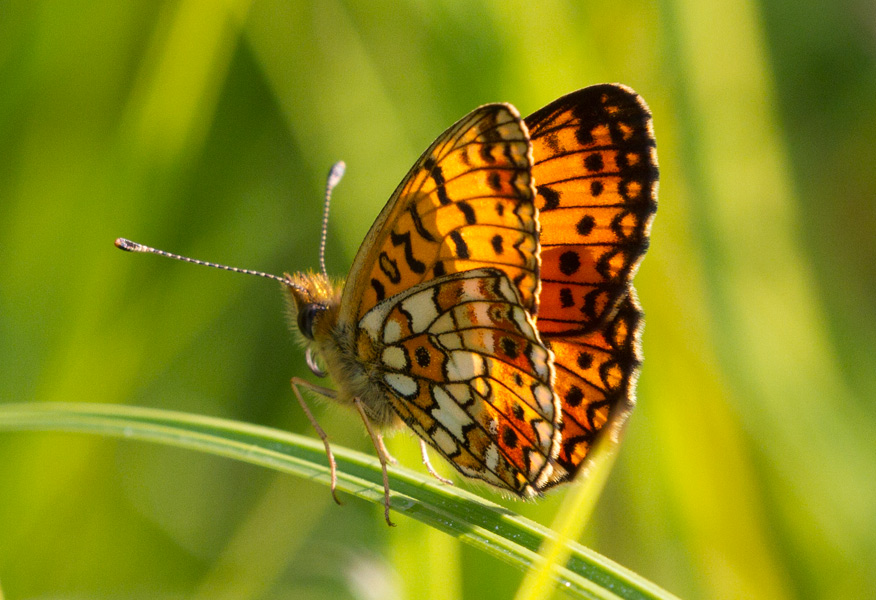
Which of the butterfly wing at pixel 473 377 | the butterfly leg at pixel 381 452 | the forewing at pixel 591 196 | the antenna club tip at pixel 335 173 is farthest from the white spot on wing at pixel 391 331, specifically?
the antenna club tip at pixel 335 173

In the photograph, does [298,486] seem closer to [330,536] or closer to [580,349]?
[330,536]

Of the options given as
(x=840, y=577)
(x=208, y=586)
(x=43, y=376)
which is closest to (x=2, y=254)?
(x=43, y=376)

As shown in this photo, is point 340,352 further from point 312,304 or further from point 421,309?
point 421,309

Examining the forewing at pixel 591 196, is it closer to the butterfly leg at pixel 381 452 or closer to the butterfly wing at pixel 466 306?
the butterfly wing at pixel 466 306

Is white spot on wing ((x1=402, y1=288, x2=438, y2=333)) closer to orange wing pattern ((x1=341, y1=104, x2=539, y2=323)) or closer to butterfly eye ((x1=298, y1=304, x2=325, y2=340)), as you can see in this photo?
orange wing pattern ((x1=341, y1=104, x2=539, y2=323))

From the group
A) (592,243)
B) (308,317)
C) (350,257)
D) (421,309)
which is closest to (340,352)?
(308,317)
